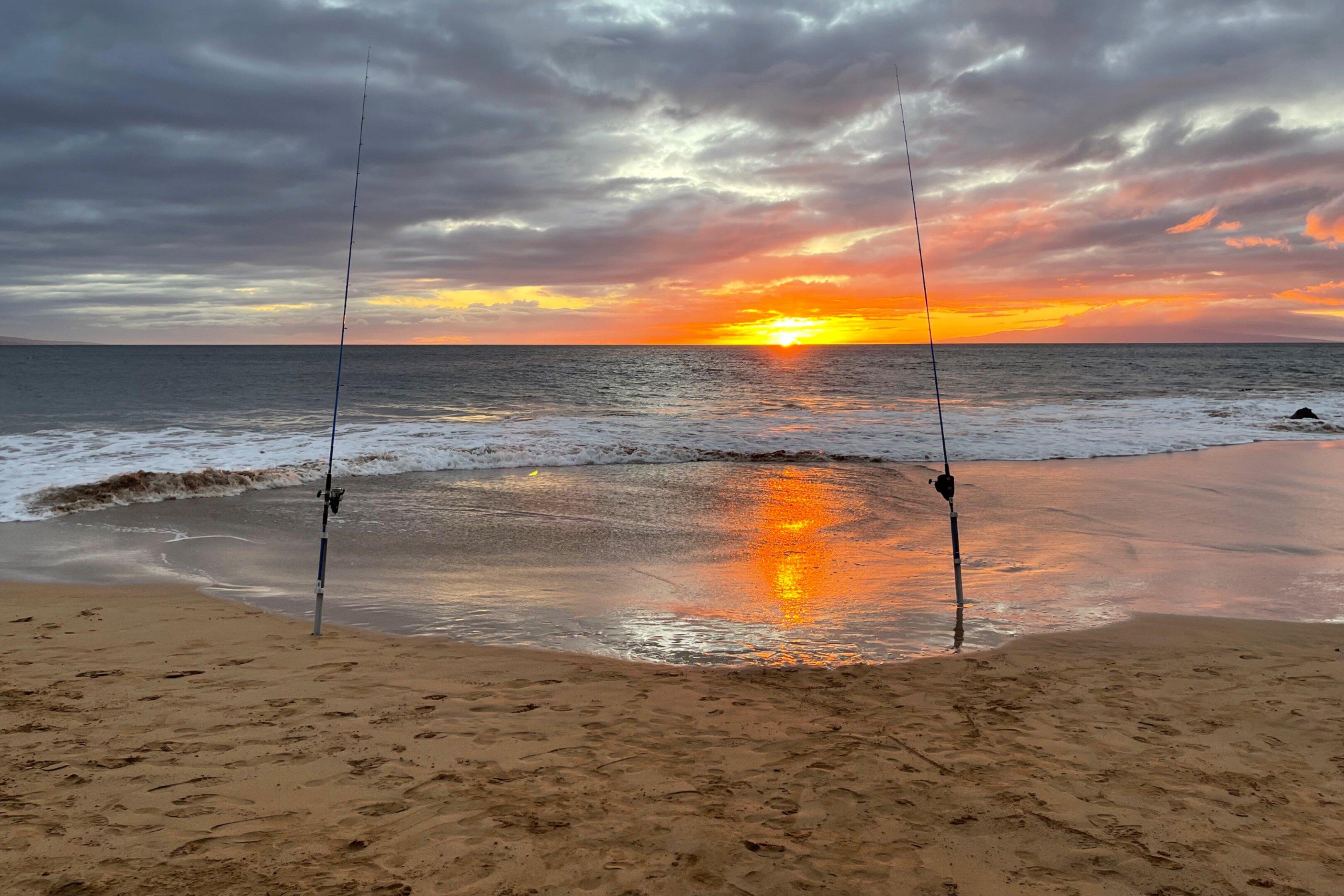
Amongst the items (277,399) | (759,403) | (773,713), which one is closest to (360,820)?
(773,713)

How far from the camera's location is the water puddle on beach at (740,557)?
5918 mm

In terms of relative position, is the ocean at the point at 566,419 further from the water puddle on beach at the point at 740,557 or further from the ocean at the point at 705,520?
the water puddle on beach at the point at 740,557

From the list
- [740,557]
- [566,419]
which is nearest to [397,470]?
[740,557]

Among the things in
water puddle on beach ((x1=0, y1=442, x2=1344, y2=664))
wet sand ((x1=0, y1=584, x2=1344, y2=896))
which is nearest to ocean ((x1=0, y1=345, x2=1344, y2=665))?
water puddle on beach ((x1=0, y1=442, x2=1344, y2=664))

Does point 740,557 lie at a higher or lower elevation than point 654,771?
higher

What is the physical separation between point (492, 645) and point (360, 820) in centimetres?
234

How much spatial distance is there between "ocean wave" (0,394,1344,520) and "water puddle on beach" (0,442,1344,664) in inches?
43.3

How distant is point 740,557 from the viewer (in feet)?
27.1

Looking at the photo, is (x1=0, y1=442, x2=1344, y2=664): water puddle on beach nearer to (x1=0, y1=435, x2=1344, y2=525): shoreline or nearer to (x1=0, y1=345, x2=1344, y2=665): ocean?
(x1=0, y1=345, x2=1344, y2=665): ocean

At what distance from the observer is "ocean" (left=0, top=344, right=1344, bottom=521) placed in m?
14.5

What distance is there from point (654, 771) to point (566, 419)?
68.7ft

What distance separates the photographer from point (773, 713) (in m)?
4.16

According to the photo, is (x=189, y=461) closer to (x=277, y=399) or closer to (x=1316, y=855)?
(x=1316, y=855)

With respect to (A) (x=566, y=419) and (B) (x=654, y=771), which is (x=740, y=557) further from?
(A) (x=566, y=419)
